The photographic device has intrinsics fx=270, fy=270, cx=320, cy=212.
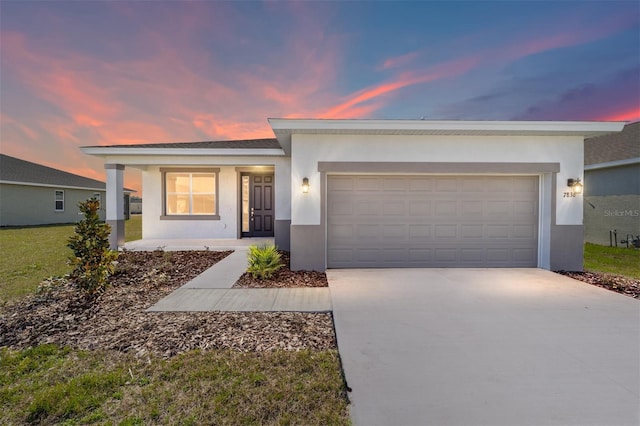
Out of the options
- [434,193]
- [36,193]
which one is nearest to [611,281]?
[434,193]

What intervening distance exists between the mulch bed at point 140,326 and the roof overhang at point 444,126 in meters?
3.86

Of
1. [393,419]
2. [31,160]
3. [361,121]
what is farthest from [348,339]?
[31,160]

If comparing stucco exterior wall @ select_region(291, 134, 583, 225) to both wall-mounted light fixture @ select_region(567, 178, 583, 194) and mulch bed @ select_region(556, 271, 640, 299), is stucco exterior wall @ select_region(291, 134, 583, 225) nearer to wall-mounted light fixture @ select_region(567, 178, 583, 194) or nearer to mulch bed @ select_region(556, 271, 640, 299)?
wall-mounted light fixture @ select_region(567, 178, 583, 194)

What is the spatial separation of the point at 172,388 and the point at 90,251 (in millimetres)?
3704

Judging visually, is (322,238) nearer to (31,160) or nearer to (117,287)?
(117,287)

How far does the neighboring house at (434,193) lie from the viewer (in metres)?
6.19

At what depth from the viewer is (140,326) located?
140 inches

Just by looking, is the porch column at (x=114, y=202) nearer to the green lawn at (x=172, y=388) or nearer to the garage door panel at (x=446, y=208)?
the green lawn at (x=172, y=388)

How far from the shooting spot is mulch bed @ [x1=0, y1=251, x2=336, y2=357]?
3.09m

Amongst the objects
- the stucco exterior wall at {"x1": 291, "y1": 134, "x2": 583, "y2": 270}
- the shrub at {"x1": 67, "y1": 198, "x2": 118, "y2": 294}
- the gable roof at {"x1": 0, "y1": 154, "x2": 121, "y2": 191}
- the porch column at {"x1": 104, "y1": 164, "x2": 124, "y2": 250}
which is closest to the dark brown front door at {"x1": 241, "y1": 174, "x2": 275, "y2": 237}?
the porch column at {"x1": 104, "y1": 164, "x2": 124, "y2": 250}

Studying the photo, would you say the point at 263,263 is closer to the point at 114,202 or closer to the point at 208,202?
the point at 208,202

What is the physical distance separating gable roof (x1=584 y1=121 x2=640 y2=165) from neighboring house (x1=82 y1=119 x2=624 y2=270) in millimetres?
6391

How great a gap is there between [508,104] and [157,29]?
14459mm

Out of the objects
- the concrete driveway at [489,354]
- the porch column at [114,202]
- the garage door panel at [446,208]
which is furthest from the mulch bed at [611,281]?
the porch column at [114,202]
